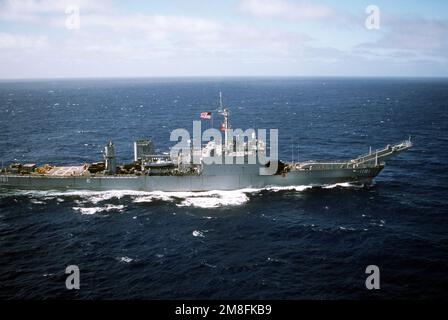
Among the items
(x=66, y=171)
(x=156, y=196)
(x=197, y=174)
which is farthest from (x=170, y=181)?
(x=66, y=171)

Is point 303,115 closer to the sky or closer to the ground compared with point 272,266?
closer to the sky

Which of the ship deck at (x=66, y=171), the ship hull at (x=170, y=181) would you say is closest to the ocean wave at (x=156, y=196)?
the ship hull at (x=170, y=181)

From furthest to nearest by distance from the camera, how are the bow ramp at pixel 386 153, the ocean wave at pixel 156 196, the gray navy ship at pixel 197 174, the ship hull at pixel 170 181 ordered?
the bow ramp at pixel 386 153 → the ship hull at pixel 170 181 → the gray navy ship at pixel 197 174 → the ocean wave at pixel 156 196

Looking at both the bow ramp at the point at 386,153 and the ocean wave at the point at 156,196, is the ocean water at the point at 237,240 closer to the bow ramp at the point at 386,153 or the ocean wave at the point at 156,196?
the ocean wave at the point at 156,196

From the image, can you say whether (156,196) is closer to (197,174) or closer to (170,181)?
(170,181)

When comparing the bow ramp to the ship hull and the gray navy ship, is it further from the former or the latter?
the ship hull
